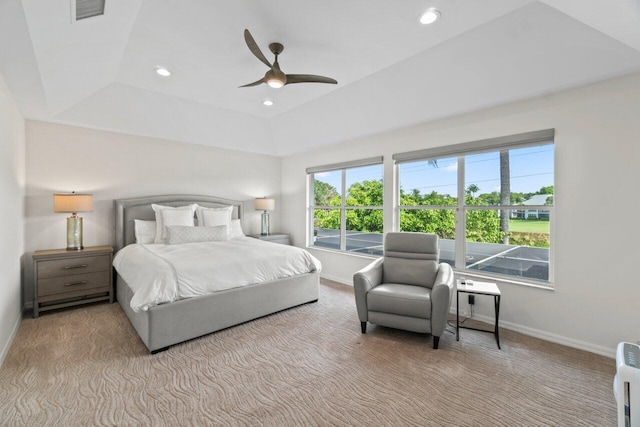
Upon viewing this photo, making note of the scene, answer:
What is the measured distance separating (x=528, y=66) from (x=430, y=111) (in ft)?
3.48

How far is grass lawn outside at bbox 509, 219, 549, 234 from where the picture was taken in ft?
9.77

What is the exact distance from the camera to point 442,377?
7.09ft

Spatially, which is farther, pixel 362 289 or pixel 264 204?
pixel 264 204

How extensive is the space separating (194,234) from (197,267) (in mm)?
1460

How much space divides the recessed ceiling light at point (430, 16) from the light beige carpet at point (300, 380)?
2.88 m

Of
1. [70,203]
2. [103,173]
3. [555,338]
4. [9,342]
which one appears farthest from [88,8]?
[555,338]

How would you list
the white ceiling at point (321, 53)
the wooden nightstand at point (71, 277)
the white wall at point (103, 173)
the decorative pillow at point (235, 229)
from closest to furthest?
the white ceiling at point (321, 53), the wooden nightstand at point (71, 277), the white wall at point (103, 173), the decorative pillow at point (235, 229)

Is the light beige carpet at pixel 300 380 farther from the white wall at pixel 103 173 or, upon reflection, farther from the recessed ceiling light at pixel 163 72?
the recessed ceiling light at pixel 163 72

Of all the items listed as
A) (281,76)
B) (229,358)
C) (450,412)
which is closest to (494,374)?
(450,412)

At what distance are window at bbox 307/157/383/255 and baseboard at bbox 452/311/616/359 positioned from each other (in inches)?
76.2

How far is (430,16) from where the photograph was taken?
7.26 feet

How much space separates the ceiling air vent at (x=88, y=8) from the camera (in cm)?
182

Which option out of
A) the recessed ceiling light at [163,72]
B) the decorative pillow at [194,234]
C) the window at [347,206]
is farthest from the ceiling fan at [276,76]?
the decorative pillow at [194,234]

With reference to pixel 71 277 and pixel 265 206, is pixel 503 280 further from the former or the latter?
pixel 71 277
